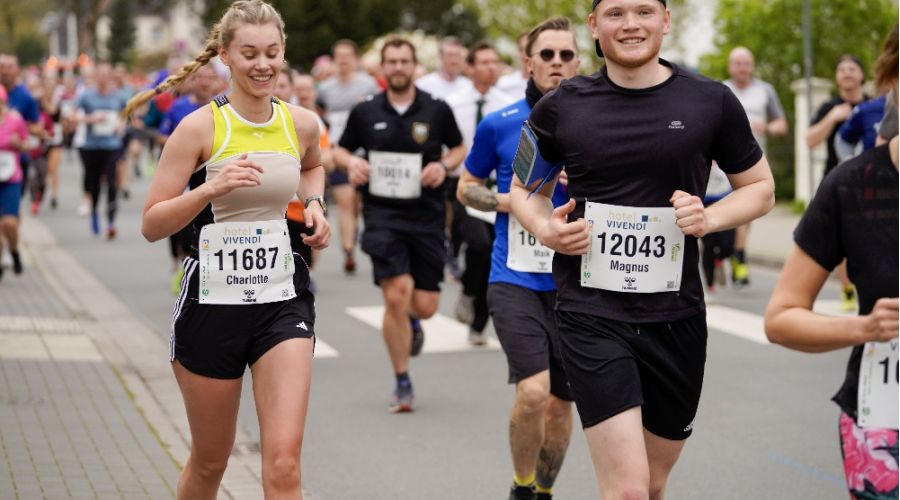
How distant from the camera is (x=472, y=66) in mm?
12234

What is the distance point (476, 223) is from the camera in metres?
9.71

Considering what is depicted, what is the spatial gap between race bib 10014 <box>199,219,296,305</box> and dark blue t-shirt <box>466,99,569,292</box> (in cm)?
165

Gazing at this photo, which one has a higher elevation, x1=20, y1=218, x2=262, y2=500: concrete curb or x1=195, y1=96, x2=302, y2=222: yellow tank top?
x1=195, y1=96, x2=302, y2=222: yellow tank top

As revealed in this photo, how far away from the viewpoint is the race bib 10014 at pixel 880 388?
3.71 meters

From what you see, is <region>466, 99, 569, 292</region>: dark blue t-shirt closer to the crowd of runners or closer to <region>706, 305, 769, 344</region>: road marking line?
the crowd of runners

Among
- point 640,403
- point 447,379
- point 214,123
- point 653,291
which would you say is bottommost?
point 447,379

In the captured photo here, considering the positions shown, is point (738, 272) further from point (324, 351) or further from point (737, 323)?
point (324, 351)

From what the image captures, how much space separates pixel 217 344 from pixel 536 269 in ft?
6.11

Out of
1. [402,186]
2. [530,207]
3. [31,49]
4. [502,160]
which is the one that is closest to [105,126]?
[402,186]

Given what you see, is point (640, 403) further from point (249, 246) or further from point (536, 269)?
point (536, 269)

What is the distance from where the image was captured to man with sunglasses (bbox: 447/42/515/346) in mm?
9711

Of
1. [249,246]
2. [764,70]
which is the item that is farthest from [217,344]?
[764,70]

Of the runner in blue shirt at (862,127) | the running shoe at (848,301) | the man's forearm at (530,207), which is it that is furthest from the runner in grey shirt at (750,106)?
the man's forearm at (530,207)

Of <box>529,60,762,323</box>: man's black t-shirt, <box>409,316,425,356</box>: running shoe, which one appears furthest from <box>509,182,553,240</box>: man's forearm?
<box>409,316,425,356</box>: running shoe
